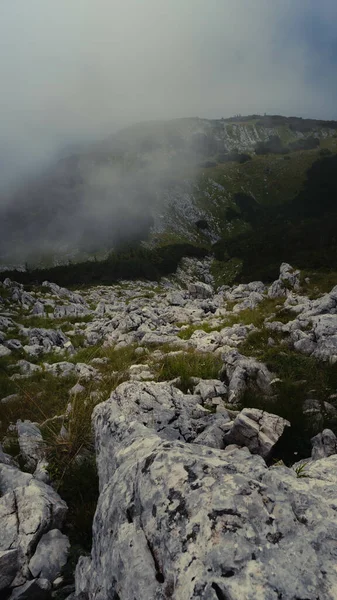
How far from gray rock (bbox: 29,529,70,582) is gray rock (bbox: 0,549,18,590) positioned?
165 millimetres

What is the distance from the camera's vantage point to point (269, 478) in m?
3.01

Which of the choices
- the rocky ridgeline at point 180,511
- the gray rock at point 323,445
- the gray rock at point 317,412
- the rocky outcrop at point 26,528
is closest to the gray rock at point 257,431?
the rocky ridgeline at point 180,511

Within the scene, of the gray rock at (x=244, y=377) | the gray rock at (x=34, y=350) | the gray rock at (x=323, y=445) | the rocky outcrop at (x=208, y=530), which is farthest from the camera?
the gray rock at (x=34, y=350)

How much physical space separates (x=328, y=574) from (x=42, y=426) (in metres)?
5.75

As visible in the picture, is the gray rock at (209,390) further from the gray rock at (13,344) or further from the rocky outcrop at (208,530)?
the gray rock at (13,344)

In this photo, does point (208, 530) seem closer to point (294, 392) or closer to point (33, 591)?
point (33, 591)

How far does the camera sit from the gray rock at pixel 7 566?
10.5ft

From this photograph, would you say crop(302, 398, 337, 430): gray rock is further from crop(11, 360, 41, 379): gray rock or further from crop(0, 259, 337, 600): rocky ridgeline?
crop(11, 360, 41, 379): gray rock

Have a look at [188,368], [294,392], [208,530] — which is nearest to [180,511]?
[208,530]

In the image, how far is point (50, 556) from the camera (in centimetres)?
348

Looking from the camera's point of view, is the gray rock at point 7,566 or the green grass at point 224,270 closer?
the gray rock at point 7,566

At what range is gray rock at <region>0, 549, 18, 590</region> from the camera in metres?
3.21

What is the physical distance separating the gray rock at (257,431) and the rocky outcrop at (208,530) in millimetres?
1526

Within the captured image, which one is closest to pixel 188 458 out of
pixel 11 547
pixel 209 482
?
pixel 209 482
